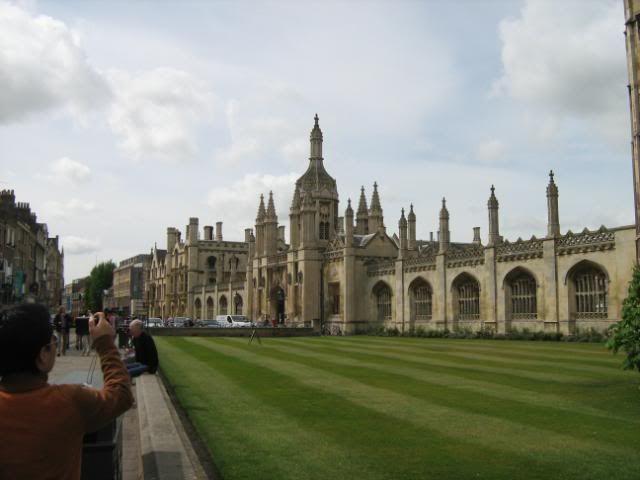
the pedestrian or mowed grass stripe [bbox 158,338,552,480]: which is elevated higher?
the pedestrian

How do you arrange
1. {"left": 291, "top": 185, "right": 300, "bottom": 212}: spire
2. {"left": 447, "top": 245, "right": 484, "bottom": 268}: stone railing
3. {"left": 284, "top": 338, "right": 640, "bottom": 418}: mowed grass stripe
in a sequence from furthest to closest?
{"left": 291, "top": 185, "right": 300, "bottom": 212}: spire, {"left": 447, "top": 245, "right": 484, "bottom": 268}: stone railing, {"left": 284, "top": 338, "right": 640, "bottom": 418}: mowed grass stripe

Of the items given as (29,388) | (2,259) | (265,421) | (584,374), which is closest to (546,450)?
(265,421)

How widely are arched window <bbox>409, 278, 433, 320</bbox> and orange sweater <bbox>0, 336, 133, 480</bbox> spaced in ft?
136

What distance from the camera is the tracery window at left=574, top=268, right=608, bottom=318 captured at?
99.7ft

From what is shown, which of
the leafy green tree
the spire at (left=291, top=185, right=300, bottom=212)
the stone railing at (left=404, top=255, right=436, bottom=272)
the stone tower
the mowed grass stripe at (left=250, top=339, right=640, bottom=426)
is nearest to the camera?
the mowed grass stripe at (left=250, top=339, right=640, bottom=426)

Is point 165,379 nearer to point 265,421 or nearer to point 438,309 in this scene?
point 265,421

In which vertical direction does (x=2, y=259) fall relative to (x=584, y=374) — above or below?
above

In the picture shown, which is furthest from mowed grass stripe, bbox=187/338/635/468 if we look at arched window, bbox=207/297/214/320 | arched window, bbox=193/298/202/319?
arched window, bbox=193/298/202/319

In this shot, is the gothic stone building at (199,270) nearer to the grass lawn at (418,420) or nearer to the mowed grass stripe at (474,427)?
the grass lawn at (418,420)

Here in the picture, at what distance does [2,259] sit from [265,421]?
1478 inches

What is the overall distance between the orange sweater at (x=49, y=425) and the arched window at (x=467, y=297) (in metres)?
37.3

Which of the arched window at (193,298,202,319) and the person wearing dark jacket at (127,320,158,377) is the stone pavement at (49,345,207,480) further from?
the arched window at (193,298,202,319)

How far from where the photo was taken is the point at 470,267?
3894 cm

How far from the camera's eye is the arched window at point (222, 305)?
246 feet
